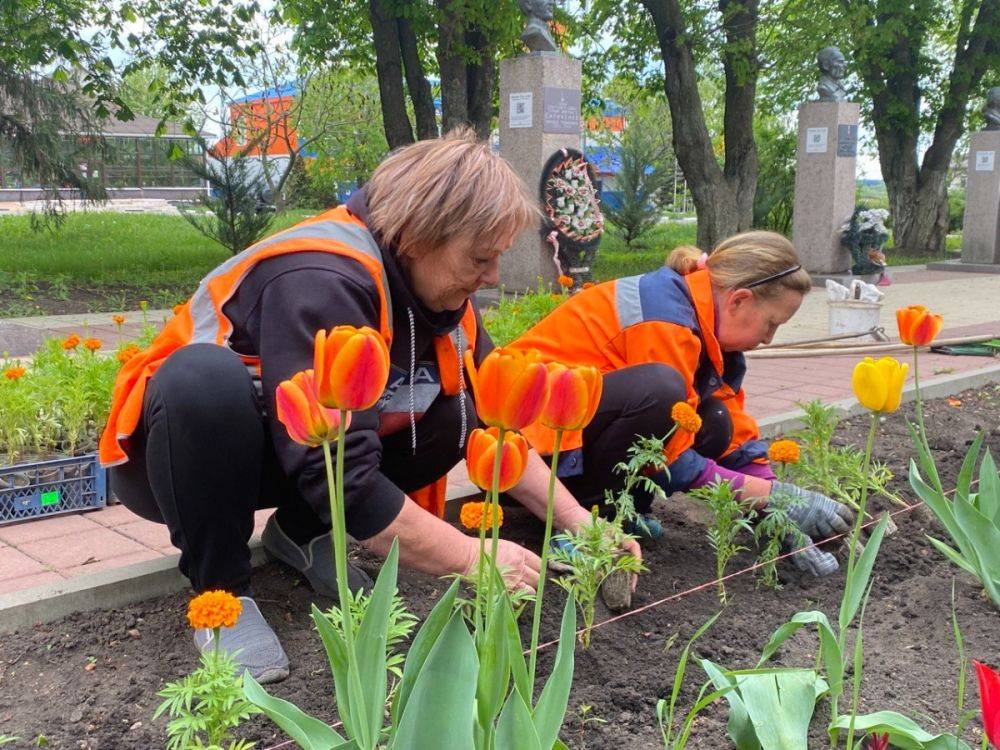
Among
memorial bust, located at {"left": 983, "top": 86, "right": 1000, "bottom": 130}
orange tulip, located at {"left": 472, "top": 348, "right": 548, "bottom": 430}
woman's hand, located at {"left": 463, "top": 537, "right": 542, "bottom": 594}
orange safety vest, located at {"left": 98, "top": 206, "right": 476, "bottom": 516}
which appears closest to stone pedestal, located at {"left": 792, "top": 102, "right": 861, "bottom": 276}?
memorial bust, located at {"left": 983, "top": 86, "right": 1000, "bottom": 130}

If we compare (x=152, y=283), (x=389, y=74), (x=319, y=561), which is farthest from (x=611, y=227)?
(x=319, y=561)

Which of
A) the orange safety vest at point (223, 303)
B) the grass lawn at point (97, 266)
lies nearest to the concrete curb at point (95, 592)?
the orange safety vest at point (223, 303)

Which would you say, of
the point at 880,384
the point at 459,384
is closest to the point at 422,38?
the point at 459,384

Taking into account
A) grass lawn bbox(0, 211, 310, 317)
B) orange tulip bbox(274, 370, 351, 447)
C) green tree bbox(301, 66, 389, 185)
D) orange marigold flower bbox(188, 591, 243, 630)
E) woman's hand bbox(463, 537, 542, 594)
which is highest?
green tree bbox(301, 66, 389, 185)

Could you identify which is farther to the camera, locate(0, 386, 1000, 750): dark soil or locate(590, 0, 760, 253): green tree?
locate(590, 0, 760, 253): green tree

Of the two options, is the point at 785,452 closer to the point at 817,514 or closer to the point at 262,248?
the point at 817,514

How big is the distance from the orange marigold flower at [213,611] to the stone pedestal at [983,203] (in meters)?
17.6

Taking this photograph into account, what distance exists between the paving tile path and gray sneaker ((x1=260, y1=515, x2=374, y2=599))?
0.45m

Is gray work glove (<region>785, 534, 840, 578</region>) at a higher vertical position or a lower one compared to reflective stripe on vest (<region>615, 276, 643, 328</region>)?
lower

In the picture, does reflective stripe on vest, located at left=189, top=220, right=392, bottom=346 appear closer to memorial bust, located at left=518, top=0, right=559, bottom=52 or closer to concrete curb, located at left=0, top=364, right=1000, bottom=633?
concrete curb, located at left=0, top=364, right=1000, bottom=633

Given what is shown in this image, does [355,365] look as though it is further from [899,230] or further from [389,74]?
[899,230]

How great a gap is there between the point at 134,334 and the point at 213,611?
20.0ft

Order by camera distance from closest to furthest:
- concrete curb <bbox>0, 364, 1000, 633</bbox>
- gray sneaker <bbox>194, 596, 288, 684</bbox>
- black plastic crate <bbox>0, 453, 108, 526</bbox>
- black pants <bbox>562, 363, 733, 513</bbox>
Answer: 1. gray sneaker <bbox>194, 596, 288, 684</bbox>
2. concrete curb <bbox>0, 364, 1000, 633</bbox>
3. black pants <bbox>562, 363, 733, 513</bbox>
4. black plastic crate <bbox>0, 453, 108, 526</bbox>

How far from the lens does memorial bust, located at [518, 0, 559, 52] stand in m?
A: 9.99
